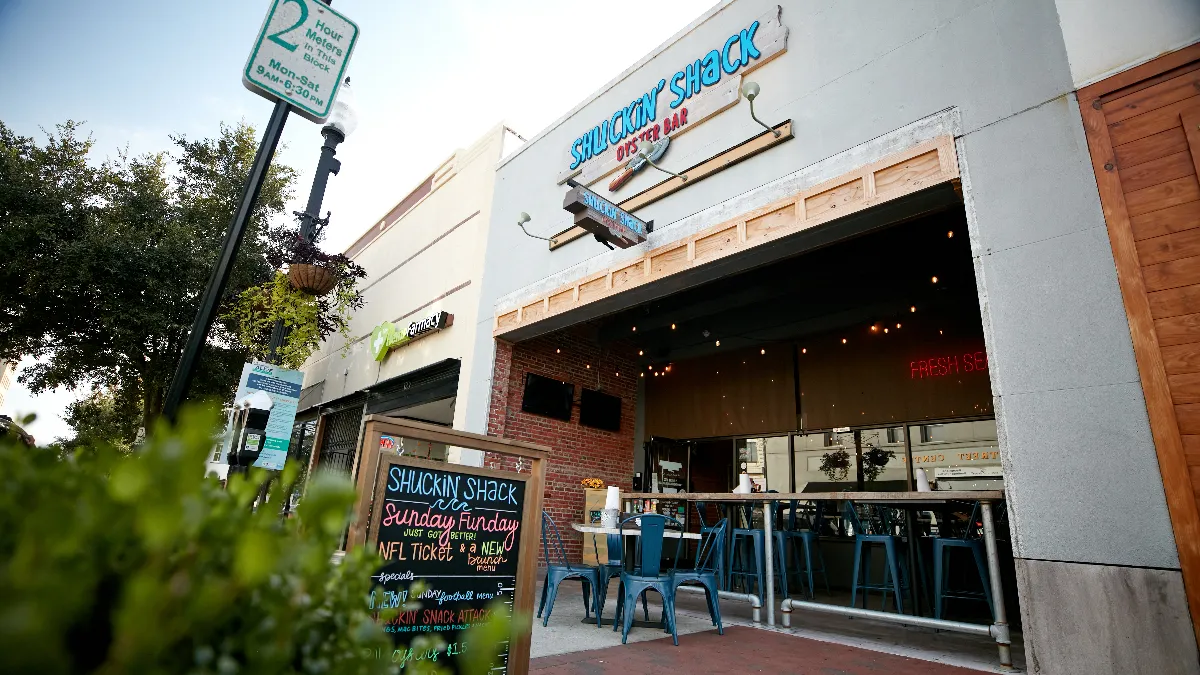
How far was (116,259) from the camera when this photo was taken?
379 inches

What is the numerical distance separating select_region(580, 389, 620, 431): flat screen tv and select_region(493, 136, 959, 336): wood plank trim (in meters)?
2.79

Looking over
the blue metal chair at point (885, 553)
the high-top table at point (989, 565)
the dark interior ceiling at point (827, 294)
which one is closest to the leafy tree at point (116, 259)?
the dark interior ceiling at point (827, 294)

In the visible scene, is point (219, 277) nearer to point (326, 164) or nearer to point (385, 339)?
point (326, 164)

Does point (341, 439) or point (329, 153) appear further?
point (341, 439)

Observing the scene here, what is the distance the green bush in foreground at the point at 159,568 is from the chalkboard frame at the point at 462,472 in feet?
4.95

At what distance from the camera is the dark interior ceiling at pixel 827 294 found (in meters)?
5.95

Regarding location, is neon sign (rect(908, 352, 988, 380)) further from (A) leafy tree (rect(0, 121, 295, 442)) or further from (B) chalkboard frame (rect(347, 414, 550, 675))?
(A) leafy tree (rect(0, 121, 295, 442))

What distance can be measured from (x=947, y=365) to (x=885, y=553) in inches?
97.6

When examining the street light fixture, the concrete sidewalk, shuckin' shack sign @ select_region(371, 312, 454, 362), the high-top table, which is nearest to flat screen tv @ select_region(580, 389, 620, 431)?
shuckin' shack sign @ select_region(371, 312, 454, 362)

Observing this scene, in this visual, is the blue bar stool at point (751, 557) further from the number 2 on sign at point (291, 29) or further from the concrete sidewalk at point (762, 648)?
the number 2 on sign at point (291, 29)

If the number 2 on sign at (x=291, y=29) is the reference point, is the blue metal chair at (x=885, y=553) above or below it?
below

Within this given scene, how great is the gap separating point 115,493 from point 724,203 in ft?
17.7

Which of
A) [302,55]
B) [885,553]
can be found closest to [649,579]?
[885,553]

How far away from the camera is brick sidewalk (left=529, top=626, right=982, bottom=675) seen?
3.38 metres
